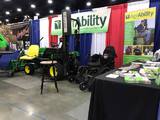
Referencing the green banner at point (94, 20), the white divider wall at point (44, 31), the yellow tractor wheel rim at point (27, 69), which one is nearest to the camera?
the green banner at point (94, 20)

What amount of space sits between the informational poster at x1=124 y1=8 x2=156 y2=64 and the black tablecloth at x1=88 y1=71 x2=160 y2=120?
9.88ft

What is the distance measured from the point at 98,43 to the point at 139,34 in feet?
4.62

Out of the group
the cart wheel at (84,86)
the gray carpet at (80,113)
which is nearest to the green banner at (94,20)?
the cart wheel at (84,86)

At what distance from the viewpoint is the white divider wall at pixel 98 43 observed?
561cm

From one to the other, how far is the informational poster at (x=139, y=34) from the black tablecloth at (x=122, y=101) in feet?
9.88

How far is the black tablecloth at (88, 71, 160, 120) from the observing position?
1.70 meters

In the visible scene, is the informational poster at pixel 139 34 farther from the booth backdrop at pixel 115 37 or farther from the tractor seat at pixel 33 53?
the tractor seat at pixel 33 53

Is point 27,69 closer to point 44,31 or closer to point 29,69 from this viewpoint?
point 29,69

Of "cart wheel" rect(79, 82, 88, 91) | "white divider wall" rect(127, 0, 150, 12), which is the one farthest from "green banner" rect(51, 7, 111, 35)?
"cart wheel" rect(79, 82, 88, 91)

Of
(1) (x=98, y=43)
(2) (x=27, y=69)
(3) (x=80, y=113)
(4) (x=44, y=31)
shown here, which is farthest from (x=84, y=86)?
(4) (x=44, y=31)

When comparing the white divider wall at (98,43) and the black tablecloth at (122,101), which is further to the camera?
the white divider wall at (98,43)

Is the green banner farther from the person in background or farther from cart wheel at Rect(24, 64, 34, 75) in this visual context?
cart wheel at Rect(24, 64, 34, 75)

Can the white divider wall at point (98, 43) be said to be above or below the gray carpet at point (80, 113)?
above

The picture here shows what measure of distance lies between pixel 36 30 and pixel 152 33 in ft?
16.6
